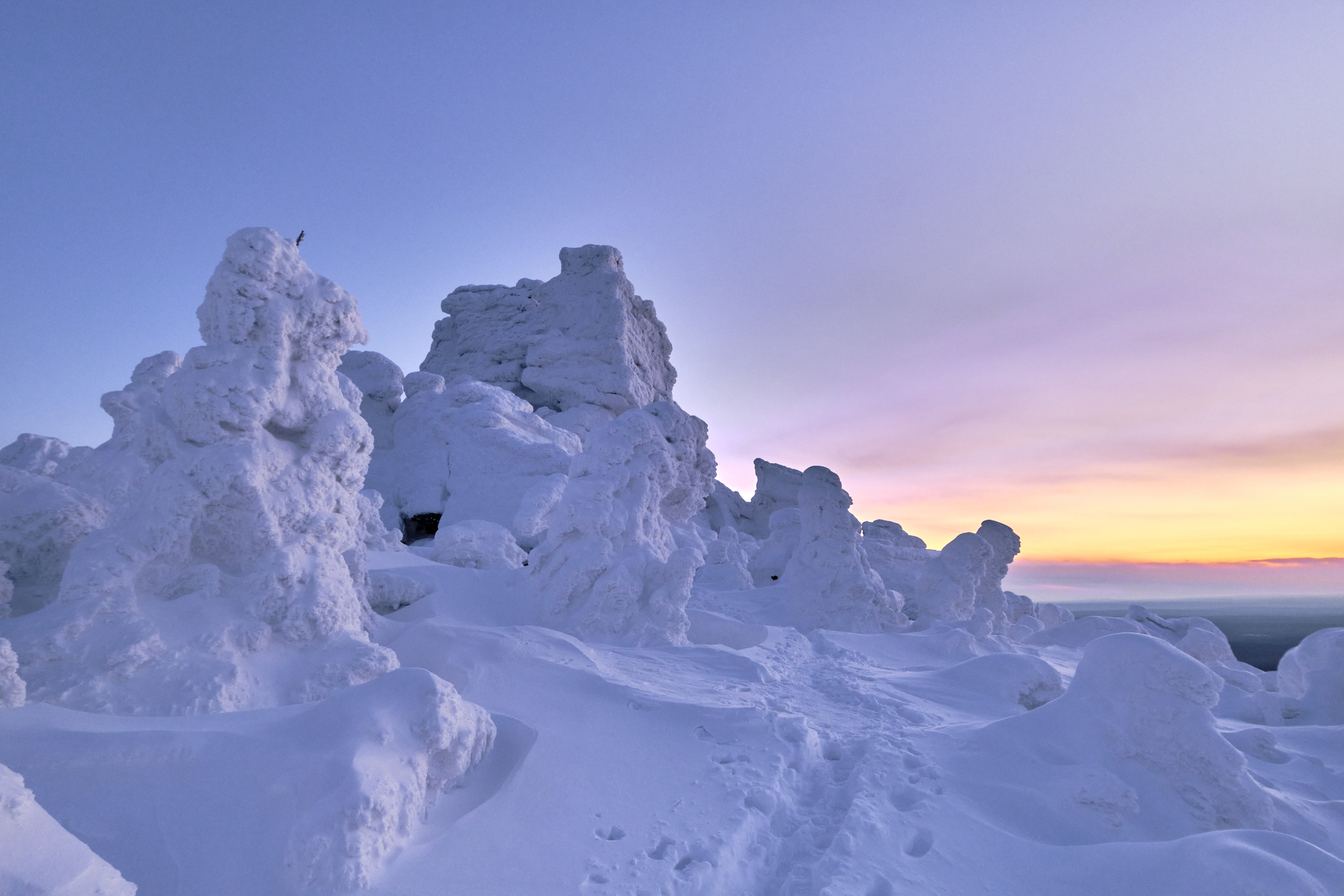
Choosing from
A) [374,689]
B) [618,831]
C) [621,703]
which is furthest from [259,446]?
[618,831]

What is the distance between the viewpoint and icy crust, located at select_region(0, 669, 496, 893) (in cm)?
246

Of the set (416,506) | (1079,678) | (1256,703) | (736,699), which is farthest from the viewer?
(416,506)

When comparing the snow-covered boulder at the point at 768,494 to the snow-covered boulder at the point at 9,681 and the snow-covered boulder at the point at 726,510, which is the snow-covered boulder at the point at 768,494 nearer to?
the snow-covered boulder at the point at 726,510

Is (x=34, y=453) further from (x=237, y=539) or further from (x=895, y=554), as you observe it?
(x=895, y=554)

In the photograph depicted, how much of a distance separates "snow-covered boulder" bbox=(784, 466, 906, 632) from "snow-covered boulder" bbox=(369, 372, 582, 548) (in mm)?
5903

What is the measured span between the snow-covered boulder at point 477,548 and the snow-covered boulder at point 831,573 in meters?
5.02

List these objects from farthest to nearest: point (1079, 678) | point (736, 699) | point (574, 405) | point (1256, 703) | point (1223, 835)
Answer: point (574, 405) → point (1256, 703) → point (736, 699) → point (1079, 678) → point (1223, 835)

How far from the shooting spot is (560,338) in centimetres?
2483

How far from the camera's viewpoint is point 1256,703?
24.0ft

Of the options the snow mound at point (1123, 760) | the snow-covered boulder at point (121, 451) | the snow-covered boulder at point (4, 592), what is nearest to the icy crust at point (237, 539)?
the snow-covered boulder at point (4, 592)

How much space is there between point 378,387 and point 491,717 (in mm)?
16179

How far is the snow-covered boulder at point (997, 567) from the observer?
43.3 ft

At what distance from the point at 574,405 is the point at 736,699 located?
20.0 metres

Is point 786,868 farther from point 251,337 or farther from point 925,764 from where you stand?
point 251,337
